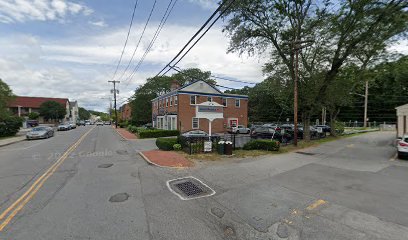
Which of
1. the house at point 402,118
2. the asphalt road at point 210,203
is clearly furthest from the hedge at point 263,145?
the house at point 402,118

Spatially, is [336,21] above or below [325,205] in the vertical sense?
above

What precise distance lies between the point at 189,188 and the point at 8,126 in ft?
106

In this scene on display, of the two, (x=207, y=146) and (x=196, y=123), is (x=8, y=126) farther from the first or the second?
(x=207, y=146)

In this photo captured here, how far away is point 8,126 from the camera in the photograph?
91.4ft

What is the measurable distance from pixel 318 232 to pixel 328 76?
56.2ft

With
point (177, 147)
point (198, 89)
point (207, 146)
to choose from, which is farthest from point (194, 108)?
point (207, 146)

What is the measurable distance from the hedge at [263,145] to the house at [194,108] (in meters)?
13.5

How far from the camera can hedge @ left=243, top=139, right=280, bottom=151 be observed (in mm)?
14344

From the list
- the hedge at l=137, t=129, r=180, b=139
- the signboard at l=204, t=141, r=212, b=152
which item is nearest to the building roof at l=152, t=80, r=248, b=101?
the hedge at l=137, t=129, r=180, b=139

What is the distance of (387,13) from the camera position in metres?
13.5

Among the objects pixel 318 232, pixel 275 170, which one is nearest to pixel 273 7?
pixel 275 170

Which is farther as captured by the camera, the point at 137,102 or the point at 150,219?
the point at 137,102

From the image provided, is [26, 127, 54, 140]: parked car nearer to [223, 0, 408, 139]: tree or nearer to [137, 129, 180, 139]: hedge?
[137, 129, 180, 139]: hedge

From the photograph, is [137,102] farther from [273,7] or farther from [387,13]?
[387,13]
